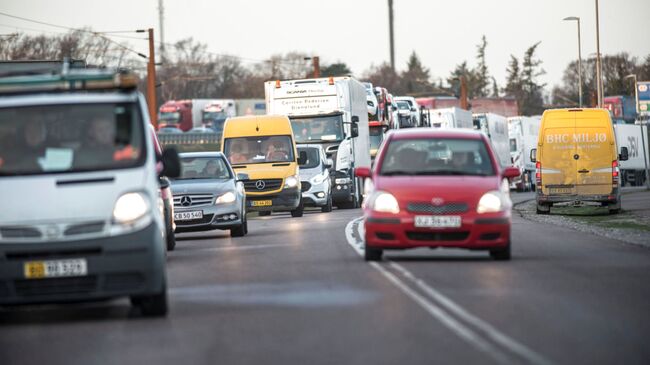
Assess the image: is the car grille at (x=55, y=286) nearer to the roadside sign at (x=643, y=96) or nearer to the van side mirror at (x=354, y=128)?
the van side mirror at (x=354, y=128)

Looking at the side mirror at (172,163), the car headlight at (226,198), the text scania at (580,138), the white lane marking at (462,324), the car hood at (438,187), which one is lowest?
the white lane marking at (462,324)

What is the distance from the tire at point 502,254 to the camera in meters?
18.3

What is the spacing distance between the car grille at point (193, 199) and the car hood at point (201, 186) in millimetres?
71

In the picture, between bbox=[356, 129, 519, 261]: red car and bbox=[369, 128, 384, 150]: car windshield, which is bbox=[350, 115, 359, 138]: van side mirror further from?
bbox=[356, 129, 519, 261]: red car

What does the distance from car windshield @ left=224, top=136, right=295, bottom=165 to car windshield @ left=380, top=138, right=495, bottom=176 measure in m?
18.3

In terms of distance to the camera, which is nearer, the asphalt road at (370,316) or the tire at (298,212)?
the asphalt road at (370,316)

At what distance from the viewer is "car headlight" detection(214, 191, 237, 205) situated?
2680 cm

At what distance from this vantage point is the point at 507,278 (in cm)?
1593

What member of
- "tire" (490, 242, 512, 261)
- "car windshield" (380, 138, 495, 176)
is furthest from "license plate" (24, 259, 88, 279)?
"tire" (490, 242, 512, 261)

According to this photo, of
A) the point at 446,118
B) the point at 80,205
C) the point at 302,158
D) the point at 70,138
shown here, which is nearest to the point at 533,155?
the point at 302,158

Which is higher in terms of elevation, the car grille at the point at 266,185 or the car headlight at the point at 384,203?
the car headlight at the point at 384,203

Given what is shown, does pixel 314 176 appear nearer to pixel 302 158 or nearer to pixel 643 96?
pixel 302 158

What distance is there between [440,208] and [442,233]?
0.98 ft

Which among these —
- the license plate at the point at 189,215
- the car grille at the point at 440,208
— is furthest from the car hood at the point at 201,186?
the car grille at the point at 440,208
